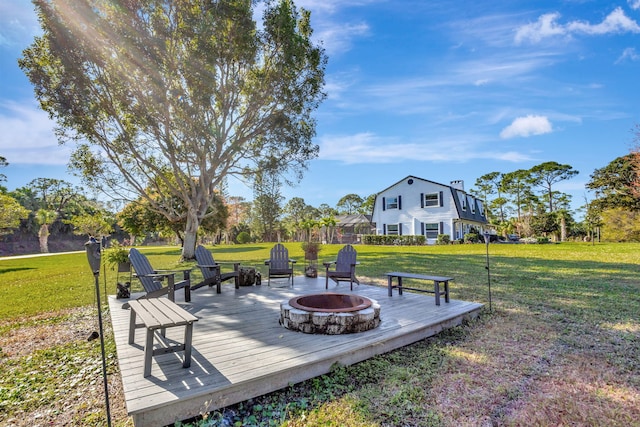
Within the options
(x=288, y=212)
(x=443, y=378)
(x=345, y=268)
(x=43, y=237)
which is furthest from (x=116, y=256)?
(x=288, y=212)

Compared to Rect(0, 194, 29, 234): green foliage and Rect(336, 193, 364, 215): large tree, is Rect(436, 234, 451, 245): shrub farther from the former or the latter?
Rect(336, 193, 364, 215): large tree

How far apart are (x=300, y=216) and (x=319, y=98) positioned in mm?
32119

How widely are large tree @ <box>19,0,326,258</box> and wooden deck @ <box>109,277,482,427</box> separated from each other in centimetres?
844

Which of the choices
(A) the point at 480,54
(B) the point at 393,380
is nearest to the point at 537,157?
(A) the point at 480,54

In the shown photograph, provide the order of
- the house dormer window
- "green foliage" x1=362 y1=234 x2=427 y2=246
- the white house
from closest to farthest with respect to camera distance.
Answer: the white house, "green foliage" x1=362 y1=234 x2=427 y2=246, the house dormer window

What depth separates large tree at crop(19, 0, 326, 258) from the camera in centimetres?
962

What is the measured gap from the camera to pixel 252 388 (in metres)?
2.52

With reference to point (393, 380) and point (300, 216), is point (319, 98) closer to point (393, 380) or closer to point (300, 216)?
point (393, 380)

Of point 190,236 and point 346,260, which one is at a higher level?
point 190,236

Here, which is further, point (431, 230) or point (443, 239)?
point (431, 230)

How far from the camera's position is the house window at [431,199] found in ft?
78.9

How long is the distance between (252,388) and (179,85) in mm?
11870

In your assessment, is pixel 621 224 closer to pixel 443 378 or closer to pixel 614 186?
pixel 614 186

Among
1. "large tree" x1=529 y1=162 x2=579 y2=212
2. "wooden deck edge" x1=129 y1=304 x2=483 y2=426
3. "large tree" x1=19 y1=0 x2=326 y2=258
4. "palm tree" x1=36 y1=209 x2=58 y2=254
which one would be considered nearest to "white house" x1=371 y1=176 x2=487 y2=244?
"large tree" x1=529 y1=162 x2=579 y2=212
